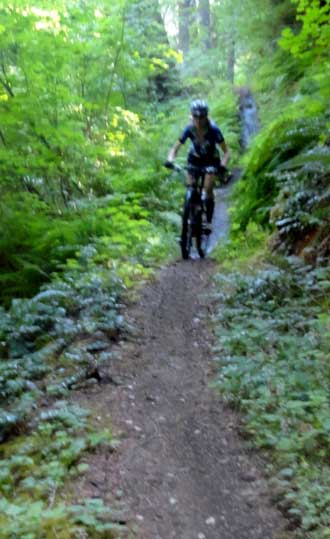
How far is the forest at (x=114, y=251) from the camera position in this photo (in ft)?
11.9

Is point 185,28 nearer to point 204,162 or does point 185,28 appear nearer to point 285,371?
point 204,162

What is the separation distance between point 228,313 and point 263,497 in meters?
2.75

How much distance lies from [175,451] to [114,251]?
4.79 meters

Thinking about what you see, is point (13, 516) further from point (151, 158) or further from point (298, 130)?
point (151, 158)

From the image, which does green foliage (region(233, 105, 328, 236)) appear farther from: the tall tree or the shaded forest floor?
the tall tree

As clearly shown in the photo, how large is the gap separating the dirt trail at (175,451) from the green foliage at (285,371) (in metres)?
0.17

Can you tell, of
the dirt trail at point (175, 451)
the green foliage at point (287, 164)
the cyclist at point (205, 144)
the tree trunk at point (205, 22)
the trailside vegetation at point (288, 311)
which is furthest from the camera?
the tree trunk at point (205, 22)

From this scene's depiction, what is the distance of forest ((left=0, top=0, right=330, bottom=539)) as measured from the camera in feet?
11.9

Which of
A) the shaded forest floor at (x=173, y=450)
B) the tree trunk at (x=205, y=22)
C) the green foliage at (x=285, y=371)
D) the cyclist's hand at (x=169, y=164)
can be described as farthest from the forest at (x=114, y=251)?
the tree trunk at (x=205, y=22)

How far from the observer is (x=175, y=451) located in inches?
156

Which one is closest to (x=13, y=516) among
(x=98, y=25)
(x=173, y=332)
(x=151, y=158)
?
(x=173, y=332)

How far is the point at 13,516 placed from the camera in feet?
9.61

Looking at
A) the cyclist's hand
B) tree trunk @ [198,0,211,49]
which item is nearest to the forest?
the cyclist's hand

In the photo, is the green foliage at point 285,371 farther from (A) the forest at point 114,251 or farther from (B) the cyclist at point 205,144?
(B) the cyclist at point 205,144
